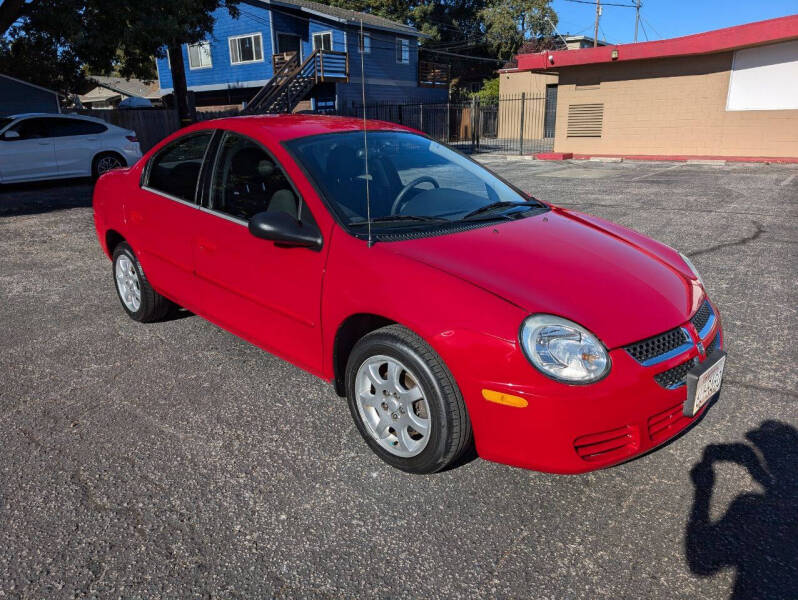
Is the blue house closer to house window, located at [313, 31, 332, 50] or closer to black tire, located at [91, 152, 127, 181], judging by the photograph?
house window, located at [313, 31, 332, 50]

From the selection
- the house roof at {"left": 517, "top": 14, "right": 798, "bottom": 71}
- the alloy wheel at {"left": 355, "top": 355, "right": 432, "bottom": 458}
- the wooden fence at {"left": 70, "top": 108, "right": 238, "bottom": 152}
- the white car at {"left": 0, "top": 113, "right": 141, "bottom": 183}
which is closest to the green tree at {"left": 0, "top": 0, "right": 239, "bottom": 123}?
the wooden fence at {"left": 70, "top": 108, "right": 238, "bottom": 152}

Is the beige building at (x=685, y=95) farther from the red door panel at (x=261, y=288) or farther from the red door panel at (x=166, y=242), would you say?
the red door panel at (x=261, y=288)

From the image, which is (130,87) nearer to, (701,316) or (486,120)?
(486,120)

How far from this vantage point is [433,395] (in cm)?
241

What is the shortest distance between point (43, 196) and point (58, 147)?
1.19 meters

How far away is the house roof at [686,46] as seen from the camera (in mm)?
16172

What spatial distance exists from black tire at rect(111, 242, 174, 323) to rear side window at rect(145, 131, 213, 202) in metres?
0.60

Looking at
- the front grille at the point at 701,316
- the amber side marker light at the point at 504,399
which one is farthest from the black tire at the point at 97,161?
the front grille at the point at 701,316

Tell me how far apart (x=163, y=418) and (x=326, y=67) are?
27.6 metres

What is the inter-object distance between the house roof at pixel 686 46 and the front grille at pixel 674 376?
18.0m

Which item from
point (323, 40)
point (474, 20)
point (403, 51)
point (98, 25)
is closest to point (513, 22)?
point (474, 20)

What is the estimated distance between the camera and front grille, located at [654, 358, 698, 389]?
236 centimetres

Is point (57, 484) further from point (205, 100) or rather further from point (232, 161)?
point (205, 100)

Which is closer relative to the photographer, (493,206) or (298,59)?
(493,206)
